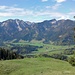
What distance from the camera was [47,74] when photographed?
126 ft

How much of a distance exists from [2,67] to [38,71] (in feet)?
31.0

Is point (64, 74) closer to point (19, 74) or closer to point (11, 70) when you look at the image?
point (19, 74)

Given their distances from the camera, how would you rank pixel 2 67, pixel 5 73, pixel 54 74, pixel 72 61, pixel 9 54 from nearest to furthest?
1. pixel 54 74
2. pixel 5 73
3. pixel 2 67
4. pixel 72 61
5. pixel 9 54

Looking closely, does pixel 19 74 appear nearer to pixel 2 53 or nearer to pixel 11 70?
pixel 11 70

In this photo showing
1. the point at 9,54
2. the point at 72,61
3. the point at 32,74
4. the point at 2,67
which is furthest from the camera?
the point at 9,54

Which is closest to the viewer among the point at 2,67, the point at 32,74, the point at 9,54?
the point at 32,74

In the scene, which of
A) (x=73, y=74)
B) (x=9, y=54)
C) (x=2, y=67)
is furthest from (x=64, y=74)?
(x=9, y=54)

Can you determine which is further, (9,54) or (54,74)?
(9,54)

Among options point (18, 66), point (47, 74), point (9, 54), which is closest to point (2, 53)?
point (9, 54)

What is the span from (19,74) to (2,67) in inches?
269

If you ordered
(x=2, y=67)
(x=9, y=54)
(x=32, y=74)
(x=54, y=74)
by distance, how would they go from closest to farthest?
(x=54, y=74), (x=32, y=74), (x=2, y=67), (x=9, y=54)

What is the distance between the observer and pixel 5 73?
44375 millimetres

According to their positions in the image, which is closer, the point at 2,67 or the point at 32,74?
the point at 32,74

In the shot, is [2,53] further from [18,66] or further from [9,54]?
[18,66]
